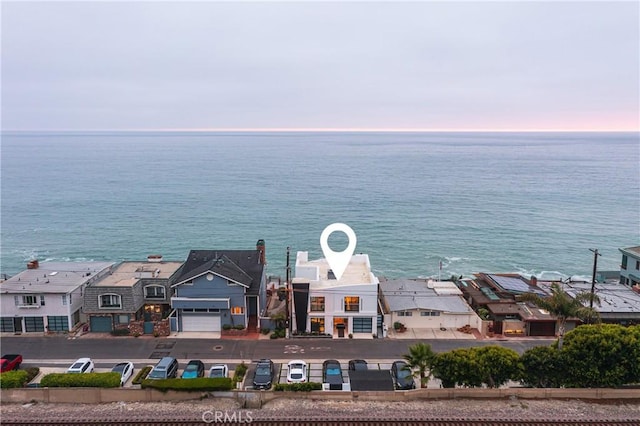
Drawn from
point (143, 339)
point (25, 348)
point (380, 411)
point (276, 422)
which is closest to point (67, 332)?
point (25, 348)

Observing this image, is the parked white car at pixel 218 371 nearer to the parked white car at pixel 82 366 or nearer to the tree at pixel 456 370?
the parked white car at pixel 82 366

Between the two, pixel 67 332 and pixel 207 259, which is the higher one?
pixel 207 259

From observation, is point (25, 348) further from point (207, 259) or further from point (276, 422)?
point (276, 422)

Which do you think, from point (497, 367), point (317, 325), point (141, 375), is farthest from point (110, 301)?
point (497, 367)

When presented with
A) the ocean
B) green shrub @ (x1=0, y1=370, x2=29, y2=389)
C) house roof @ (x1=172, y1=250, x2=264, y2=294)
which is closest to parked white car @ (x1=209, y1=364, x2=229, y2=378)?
house roof @ (x1=172, y1=250, x2=264, y2=294)

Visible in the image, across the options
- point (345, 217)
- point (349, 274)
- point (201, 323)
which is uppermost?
point (349, 274)

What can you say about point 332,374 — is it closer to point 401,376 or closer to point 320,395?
point 320,395

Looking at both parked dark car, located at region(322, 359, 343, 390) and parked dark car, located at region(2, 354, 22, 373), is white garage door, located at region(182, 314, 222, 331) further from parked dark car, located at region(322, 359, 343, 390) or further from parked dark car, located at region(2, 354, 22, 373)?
parked dark car, located at region(2, 354, 22, 373)
